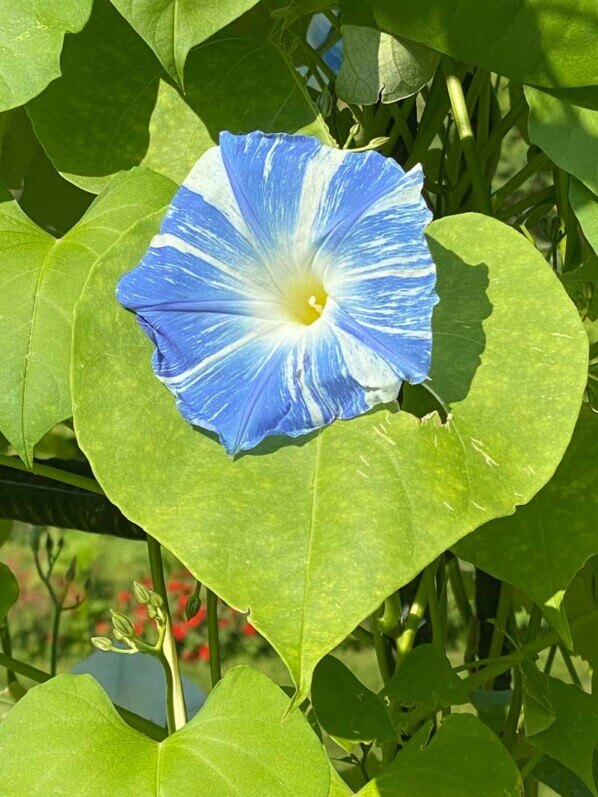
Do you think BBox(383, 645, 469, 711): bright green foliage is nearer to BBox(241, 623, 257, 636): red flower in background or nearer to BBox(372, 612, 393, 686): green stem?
BBox(372, 612, 393, 686): green stem

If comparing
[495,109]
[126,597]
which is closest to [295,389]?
[495,109]

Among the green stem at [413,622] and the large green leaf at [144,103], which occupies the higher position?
the large green leaf at [144,103]

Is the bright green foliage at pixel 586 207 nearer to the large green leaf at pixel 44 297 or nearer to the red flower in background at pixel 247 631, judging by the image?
the large green leaf at pixel 44 297

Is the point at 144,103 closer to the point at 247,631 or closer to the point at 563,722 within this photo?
the point at 563,722

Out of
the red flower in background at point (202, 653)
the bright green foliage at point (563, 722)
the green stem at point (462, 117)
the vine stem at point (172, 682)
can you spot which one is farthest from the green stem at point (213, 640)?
the red flower in background at point (202, 653)

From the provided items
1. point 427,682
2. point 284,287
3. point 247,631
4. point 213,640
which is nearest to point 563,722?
point 427,682

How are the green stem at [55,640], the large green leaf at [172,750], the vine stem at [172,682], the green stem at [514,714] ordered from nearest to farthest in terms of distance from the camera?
1. the large green leaf at [172,750]
2. the vine stem at [172,682]
3. the green stem at [514,714]
4. the green stem at [55,640]
